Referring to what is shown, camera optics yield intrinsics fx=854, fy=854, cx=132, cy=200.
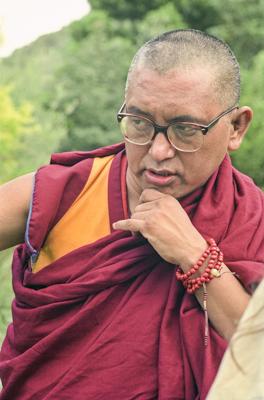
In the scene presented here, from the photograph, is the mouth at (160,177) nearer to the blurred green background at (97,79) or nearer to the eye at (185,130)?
the eye at (185,130)

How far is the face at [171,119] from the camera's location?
102 inches

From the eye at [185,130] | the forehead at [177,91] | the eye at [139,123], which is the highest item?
the forehead at [177,91]

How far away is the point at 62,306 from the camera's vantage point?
2729 millimetres

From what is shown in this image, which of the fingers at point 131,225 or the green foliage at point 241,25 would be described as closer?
the fingers at point 131,225

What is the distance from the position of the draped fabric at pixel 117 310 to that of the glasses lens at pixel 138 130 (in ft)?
0.84

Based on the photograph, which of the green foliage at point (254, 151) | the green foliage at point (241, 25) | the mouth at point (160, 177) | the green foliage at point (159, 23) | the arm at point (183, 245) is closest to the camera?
the arm at point (183, 245)

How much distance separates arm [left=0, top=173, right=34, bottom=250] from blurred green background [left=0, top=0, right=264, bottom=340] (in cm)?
982

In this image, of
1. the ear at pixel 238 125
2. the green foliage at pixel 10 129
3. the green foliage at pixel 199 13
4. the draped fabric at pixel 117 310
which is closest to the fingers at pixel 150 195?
the draped fabric at pixel 117 310

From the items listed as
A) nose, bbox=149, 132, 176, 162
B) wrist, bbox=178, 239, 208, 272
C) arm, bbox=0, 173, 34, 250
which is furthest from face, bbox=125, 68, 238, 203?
arm, bbox=0, 173, 34, 250

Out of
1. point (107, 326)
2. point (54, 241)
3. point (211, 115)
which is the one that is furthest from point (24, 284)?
point (211, 115)

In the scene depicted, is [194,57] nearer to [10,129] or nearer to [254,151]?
[10,129]

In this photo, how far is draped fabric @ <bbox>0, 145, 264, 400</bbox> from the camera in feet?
8.44

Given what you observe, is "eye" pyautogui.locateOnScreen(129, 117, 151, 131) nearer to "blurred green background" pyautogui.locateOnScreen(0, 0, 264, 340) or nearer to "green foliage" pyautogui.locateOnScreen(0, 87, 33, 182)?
"blurred green background" pyautogui.locateOnScreen(0, 0, 264, 340)

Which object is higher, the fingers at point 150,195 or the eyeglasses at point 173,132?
the eyeglasses at point 173,132
